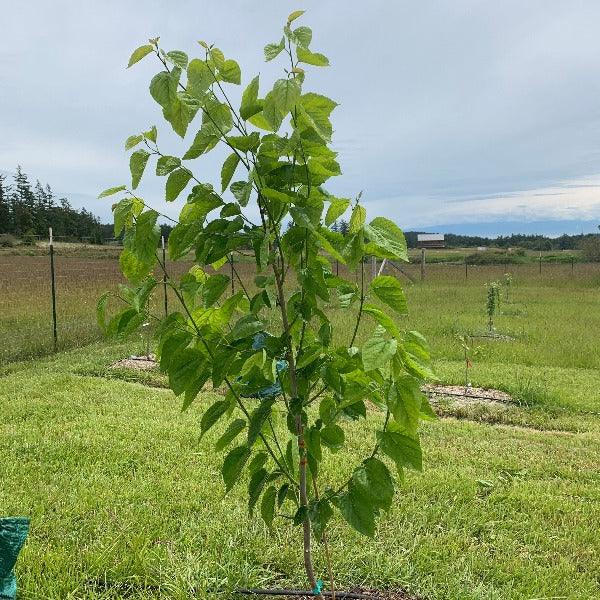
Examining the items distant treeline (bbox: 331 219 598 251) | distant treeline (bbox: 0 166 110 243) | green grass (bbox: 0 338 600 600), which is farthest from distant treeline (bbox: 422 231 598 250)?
green grass (bbox: 0 338 600 600)

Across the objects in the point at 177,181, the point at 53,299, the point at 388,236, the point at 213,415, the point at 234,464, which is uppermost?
the point at 177,181

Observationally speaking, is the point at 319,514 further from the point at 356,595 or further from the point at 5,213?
the point at 5,213

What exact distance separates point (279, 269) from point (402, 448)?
0.51 m

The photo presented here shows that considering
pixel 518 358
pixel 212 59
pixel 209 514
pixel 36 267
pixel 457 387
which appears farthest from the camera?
pixel 36 267

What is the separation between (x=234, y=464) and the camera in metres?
1.40

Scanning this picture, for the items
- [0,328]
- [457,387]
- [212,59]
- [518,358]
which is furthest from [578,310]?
[212,59]

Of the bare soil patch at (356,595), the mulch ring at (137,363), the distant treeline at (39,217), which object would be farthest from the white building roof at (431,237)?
the bare soil patch at (356,595)

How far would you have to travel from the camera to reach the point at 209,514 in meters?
2.54

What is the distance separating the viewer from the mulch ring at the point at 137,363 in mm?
6371

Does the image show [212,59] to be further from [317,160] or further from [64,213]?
[64,213]

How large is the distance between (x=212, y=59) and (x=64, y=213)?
3559 centimetres

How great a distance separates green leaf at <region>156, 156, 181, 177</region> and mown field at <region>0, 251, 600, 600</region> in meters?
1.40

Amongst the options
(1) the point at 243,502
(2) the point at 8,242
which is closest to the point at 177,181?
(1) the point at 243,502

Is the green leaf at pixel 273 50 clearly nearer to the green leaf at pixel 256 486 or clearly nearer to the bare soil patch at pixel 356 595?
the green leaf at pixel 256 486
